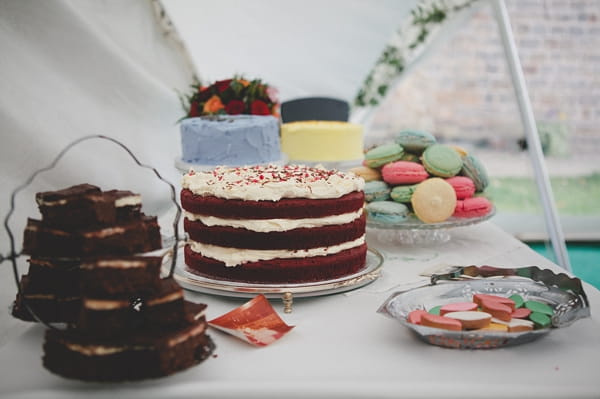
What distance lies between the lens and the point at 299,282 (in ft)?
4.13

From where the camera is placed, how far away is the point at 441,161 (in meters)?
1.68

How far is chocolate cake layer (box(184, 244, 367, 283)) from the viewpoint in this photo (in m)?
1.25

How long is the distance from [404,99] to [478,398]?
166 inches

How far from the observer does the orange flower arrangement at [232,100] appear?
2.46 meters

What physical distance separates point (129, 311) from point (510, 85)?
14.4 feet

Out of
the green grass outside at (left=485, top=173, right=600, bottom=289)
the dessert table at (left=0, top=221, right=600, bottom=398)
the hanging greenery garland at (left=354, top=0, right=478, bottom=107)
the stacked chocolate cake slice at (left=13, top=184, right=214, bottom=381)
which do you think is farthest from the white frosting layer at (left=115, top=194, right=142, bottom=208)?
the green grass outside at (left=485, top=173, right=600, bottom=289)

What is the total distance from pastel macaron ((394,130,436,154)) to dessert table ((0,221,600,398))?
665 mm

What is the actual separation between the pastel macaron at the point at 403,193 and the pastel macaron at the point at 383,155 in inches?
4.4

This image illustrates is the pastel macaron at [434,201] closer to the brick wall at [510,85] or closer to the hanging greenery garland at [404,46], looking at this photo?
the hanging greenery garland at [404,46]

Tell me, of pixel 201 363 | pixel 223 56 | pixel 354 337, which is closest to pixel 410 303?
pixel 354 337

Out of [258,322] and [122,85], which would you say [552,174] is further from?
[258,322]

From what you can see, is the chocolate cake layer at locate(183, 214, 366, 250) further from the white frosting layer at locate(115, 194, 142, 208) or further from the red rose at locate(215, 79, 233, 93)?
the red rose at locate(215, 79, 233, 93)

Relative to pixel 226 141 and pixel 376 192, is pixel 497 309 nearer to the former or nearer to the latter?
pixel 376 192

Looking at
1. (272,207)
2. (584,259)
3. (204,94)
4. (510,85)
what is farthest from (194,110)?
(584,259)
